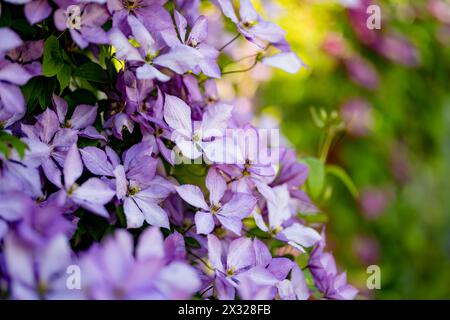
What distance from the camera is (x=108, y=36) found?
64cm

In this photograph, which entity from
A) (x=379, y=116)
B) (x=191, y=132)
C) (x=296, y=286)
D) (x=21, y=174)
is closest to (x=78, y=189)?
(x=21, y=174)

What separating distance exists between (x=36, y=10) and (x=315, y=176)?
499mm

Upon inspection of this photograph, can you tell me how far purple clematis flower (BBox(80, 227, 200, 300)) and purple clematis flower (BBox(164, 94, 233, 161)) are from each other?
0.17 meters

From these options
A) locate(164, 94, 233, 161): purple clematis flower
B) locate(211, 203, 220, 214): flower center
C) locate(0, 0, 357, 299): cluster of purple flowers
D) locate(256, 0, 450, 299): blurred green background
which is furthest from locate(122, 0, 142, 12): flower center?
locate(256, 0, 450, 299): blurred green background

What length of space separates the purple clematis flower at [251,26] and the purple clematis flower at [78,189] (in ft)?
0.89

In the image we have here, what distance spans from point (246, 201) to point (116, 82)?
0.69ft

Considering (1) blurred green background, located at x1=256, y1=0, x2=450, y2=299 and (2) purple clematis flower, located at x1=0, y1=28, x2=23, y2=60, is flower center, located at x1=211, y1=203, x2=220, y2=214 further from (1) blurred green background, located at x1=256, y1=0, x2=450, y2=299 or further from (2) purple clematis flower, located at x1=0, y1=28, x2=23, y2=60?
(1) blurred green background, located at x1=256, y1=0, x2=450, y2=299

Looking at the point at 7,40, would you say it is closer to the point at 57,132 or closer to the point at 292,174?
the point at 57,132

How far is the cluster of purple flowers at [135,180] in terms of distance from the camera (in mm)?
507

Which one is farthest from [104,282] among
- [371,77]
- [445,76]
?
[445,76]

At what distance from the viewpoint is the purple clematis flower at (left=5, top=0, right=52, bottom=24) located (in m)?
0.62

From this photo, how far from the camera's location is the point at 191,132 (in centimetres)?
70

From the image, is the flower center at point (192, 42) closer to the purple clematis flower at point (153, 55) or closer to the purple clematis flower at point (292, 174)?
the purple clematis flower at point (153, 55)

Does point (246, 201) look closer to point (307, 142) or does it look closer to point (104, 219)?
point (104, 219)
